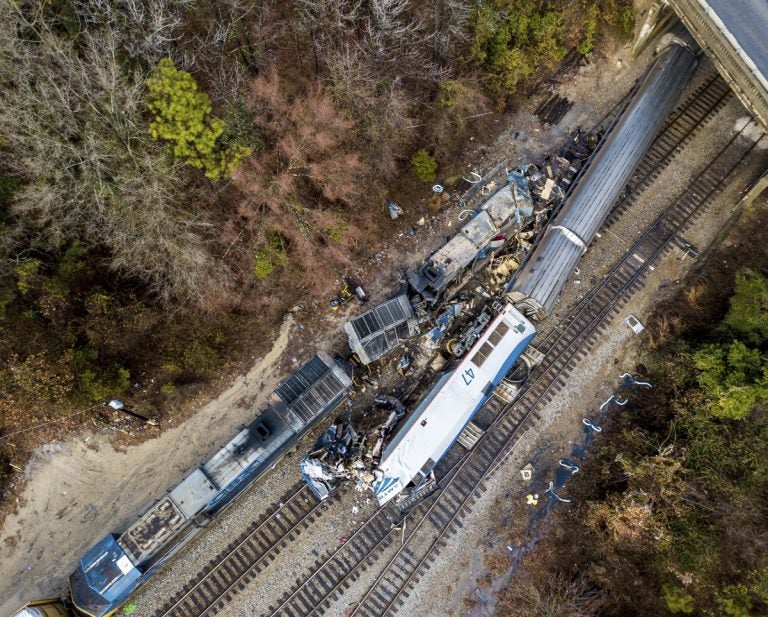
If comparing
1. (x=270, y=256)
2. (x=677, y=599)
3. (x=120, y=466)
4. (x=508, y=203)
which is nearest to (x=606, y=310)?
(x=508, y=203)

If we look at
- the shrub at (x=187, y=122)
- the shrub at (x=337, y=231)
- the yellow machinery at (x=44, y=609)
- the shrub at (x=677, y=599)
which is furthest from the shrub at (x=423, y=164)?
the yellow machinery at (x=44, y=609)

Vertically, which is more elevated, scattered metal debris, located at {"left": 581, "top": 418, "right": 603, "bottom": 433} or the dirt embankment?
the dirt embankment

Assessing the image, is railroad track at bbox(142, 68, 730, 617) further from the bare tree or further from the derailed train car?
the bare tree

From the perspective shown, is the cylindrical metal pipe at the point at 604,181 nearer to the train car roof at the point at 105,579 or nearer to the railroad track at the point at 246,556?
the railroad track at the point at 246,556

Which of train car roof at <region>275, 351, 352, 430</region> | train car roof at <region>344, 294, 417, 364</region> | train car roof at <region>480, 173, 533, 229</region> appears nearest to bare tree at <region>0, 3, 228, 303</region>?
train car roof at <region>275, 351, 352, 430</region>

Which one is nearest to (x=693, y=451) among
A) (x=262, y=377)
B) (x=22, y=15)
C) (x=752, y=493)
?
(x=752, y=493)

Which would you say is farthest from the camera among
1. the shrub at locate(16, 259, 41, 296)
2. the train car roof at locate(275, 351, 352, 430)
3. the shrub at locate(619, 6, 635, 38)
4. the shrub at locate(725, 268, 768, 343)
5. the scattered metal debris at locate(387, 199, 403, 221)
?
the shrub at locate(619, 6, 635, 38)

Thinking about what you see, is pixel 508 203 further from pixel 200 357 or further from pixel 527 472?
pixel 200 357
